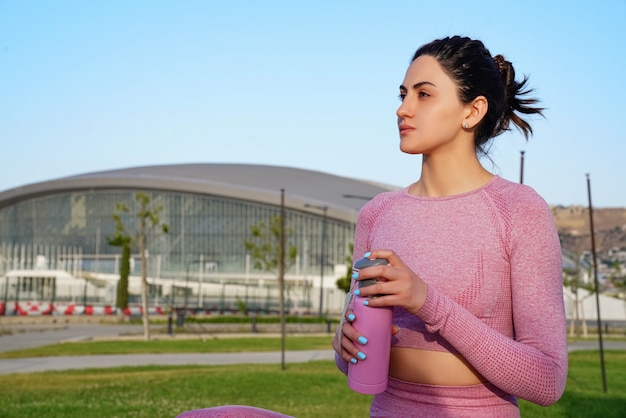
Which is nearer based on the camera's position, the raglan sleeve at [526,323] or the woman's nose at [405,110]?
the raglan sleeve at [526,323]

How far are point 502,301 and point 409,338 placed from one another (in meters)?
0.21

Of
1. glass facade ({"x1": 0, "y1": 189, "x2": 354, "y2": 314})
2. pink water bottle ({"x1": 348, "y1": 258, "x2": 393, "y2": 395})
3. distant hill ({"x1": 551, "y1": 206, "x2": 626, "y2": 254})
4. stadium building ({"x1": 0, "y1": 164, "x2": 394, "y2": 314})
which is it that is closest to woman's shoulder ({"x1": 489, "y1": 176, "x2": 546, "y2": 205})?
pink water bottle ({"x1": 348, "y1": 258, "x2": 393, "y2": 395})

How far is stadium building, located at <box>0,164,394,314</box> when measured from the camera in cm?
7275

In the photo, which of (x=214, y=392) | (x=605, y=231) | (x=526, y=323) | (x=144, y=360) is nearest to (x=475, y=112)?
(x=526, y=323)

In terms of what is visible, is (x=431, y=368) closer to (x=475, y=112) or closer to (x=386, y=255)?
(x=386, y=255)

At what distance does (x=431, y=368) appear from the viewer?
1.77 meters

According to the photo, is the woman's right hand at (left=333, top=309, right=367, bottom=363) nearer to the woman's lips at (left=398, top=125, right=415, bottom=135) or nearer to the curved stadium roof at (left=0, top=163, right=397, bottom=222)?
the woman's lips at (left=398, top=125, right=415, bottom=135)

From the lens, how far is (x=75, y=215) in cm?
8481

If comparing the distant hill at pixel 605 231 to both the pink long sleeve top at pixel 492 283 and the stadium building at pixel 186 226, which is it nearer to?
the stadium building at pixel 186 226

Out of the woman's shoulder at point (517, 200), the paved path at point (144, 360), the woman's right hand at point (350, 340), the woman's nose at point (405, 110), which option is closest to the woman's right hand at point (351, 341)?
the woman's right hand at point (350, 340)

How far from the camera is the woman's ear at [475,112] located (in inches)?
75.5

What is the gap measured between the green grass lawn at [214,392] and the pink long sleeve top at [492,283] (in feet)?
23.6

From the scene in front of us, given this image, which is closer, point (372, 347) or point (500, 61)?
point (372, 347)

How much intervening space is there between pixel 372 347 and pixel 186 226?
263 feet
